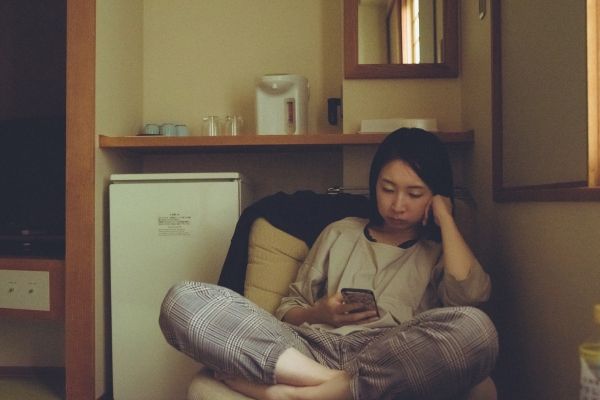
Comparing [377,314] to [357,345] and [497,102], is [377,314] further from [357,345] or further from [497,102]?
[497,102]

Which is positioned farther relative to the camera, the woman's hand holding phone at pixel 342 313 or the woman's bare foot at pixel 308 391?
the woman's hand holding phone at pixel 342 313

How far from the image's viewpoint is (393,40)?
2.07 metres

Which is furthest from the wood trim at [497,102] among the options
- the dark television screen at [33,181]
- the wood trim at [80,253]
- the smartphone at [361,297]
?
the dark television screen at [33,181]

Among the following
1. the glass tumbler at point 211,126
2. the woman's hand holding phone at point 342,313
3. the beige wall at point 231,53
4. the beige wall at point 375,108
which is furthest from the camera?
the beige wall at point 231,53

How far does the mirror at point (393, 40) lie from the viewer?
2062 millimetres

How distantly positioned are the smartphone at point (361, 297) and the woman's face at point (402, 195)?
0.27 meters

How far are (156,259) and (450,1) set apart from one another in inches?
57.7

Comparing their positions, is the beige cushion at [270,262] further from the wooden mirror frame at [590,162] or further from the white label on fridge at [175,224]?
the wooden mirror frame at [590,162]

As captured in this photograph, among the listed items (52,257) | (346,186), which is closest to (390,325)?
(346,186)

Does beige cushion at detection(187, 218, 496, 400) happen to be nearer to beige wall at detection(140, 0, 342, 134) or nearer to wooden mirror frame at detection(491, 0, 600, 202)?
wooden mirror frame at detection(491, 0, 600, 202)

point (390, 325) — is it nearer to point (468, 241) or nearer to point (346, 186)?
point (468, 241)

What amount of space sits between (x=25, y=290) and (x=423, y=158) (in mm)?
1457

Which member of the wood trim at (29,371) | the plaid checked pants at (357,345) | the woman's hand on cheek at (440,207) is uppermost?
Result: the woman's hand on cheek at (440,207)

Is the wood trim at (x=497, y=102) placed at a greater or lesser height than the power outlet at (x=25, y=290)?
greater
